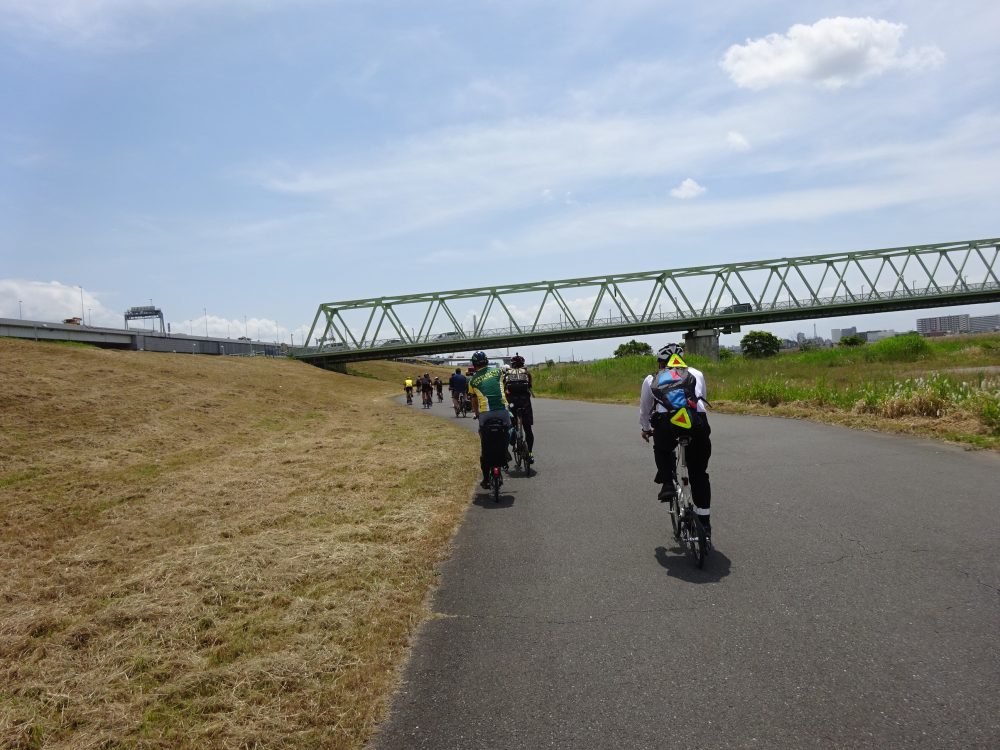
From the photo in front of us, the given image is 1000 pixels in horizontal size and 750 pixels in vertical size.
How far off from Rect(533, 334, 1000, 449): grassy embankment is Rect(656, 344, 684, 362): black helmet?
8.13m

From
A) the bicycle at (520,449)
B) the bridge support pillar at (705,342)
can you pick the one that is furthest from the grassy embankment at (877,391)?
the bridge support pillar at (705,342)

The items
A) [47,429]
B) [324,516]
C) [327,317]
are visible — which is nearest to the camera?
[324,516]

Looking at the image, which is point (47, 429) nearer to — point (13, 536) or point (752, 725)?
point (13, 536)

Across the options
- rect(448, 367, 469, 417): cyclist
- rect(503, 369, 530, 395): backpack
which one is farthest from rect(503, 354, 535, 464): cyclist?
rect(448, 367, 469, 417): cyclist

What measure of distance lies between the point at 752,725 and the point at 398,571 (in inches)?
137

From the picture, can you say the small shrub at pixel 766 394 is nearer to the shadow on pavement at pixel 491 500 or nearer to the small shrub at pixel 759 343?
the shadow on pavement at pixel 491 500

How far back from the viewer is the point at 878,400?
17.0 m

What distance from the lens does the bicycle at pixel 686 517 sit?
5.94 meters

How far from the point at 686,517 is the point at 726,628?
1.65 metres

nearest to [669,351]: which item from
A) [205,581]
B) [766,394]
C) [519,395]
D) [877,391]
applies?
[205,581]

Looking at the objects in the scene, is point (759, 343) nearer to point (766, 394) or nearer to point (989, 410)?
point (766, 394)

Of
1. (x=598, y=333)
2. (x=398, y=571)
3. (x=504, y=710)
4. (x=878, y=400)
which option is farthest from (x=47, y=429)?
(x=598, y=333)

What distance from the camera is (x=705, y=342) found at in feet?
224

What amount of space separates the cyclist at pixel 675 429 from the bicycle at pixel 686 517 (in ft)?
0.17
